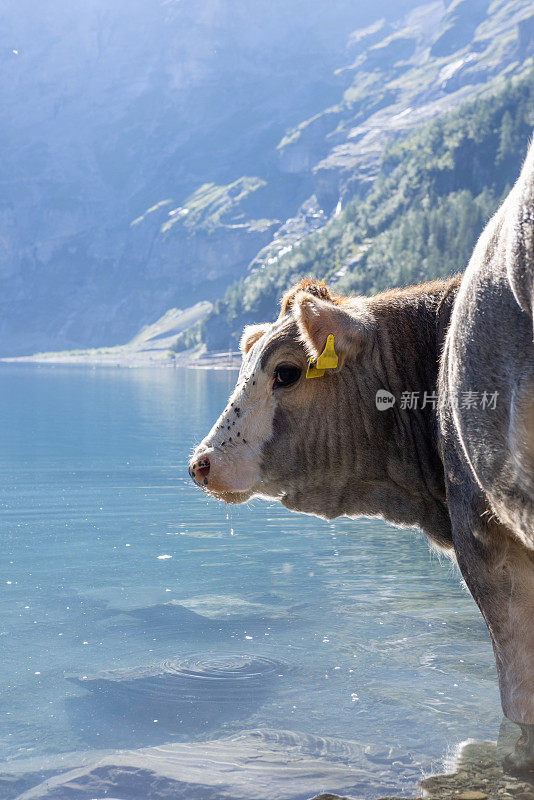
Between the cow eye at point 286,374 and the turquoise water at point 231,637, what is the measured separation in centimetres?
294

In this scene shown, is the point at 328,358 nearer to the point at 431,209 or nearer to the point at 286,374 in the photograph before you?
the point at 286,374

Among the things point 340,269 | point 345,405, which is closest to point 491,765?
point 345,405

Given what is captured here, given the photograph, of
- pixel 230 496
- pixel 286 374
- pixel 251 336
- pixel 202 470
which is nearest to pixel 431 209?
pixel 251 336

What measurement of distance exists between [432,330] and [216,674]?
4586 mm

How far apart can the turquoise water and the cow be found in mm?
1443

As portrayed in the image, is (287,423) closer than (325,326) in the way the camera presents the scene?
No

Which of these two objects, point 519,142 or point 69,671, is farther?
point 519,142

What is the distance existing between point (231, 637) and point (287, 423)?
462 centimetres

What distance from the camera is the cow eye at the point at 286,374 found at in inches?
255

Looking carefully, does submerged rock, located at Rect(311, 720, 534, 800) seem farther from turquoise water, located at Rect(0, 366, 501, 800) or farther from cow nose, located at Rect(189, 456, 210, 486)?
cow nose, located at Rect(189, 456, 210, 486)

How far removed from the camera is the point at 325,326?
6.14m

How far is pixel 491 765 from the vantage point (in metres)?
6.70

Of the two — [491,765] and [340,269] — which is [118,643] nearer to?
[491,765]

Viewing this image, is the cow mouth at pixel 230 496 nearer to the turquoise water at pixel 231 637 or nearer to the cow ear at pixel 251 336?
the cow ear at pixel 251 336
